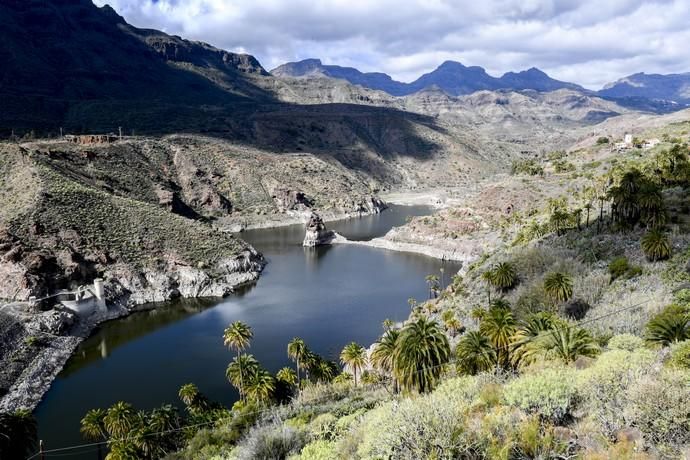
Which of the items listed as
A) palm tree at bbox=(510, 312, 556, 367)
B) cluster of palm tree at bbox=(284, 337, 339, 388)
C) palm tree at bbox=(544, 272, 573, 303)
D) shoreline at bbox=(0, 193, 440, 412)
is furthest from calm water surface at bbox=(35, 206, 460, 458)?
palm tree at bbox=(510, 312, 556, 367)

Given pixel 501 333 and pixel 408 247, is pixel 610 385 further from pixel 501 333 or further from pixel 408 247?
pixel 408 247

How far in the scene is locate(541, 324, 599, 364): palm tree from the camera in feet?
76.2

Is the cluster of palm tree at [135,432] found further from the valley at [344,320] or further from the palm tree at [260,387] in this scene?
the palm tree at [260,387]

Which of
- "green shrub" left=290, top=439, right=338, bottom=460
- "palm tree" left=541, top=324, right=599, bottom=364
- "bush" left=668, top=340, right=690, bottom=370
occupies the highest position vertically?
"bush" left=668, top=340, right=690, bottom=370

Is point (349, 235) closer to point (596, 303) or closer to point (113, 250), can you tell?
point (113, 250)

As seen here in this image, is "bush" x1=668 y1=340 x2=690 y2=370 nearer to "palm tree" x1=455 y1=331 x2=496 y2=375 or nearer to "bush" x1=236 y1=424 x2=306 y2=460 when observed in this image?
"palm tree" x1=455 y1=331 x2=496 y2=375

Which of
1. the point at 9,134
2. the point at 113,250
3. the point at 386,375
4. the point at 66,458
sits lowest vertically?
the point at 66,458

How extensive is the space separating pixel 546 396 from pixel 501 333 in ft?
60.5

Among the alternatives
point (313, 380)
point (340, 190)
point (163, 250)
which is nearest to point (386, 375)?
point (313, 380)

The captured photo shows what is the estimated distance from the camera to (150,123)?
591 ft

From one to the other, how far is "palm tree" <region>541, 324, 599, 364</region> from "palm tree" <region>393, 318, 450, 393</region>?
21.9 ft

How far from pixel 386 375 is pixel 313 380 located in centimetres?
911

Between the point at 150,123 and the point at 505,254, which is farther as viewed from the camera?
the point at 150,123

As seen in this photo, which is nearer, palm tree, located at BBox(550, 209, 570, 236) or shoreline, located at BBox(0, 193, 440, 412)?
shoreline, located at BBox(0, 193, 440, 412)
